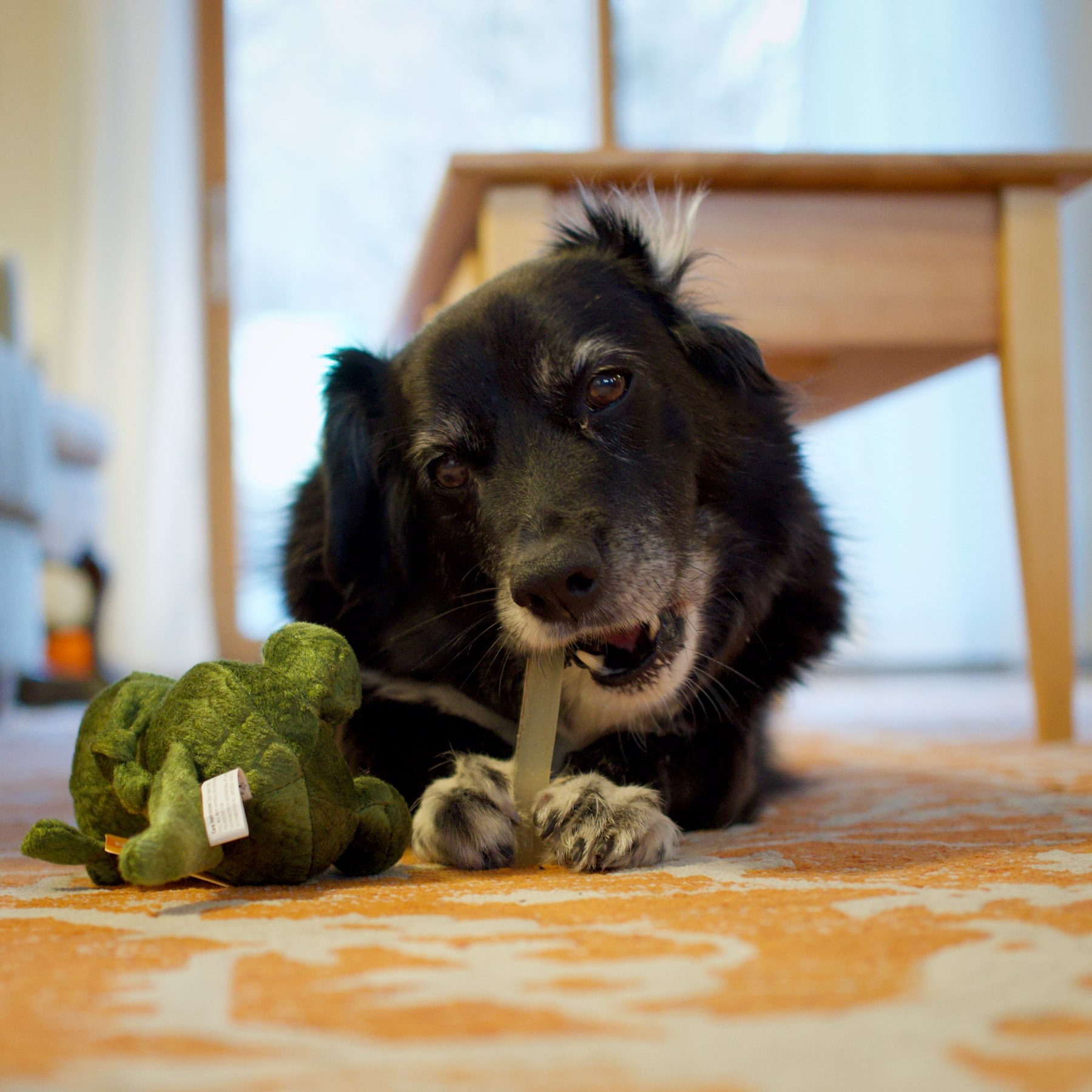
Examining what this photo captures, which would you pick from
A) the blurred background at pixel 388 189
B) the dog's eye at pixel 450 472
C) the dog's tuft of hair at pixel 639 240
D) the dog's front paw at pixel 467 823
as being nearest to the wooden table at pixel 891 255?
the dog's tuft of hair at pixel 639 240

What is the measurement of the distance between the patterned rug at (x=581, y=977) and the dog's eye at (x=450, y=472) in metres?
0.59

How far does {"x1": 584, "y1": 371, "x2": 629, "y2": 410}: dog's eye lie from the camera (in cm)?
164

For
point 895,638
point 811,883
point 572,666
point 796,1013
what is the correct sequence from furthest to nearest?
point 895,638, point 572,666, point 811,883, point 796,1013

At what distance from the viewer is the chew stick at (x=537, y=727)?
1.51 metres

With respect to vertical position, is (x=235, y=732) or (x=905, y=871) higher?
(x=235, y=732)

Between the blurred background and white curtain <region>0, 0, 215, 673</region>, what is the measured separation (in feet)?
0.06

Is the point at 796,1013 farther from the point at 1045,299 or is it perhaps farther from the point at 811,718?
the point at 811,718

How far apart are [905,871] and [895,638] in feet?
18.4

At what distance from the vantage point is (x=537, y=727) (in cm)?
155

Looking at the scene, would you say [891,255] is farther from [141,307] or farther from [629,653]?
[141,307]

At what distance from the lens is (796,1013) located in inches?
28.8

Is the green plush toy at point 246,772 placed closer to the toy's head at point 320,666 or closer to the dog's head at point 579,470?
the toy's head at point 320,666

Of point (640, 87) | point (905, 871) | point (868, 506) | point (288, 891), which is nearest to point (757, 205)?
point (905, 871)

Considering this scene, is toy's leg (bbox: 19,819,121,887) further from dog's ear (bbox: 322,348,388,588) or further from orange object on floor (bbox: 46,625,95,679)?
orange object on floor (bbox: 46,625,95,679)
